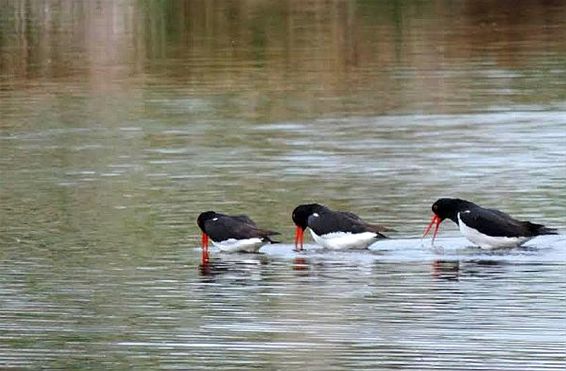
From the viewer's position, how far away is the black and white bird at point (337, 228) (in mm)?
16609

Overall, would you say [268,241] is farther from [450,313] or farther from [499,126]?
[499,126]

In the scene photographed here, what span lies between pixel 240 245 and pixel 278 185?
135 inches

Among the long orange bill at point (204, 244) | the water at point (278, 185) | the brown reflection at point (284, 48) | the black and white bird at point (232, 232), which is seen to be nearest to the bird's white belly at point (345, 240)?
the water at point (278, 185)

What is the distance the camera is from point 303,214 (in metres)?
17.1

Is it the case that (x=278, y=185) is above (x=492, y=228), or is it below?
below

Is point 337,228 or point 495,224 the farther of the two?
point 337,228

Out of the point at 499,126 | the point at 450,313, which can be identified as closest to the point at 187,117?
the point at 499,126

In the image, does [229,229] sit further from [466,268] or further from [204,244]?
[466,268]

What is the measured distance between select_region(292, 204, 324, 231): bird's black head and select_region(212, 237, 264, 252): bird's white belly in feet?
1.45

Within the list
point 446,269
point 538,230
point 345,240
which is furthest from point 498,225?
point 345,240

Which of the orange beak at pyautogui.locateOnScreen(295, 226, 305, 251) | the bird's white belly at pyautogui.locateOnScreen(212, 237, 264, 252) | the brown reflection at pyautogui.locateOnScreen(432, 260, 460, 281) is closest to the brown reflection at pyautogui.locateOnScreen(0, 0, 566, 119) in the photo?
the orange beak at pyautogui.locateOnScreen(295, 226, 305, 251)

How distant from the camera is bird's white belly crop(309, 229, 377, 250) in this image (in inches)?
654

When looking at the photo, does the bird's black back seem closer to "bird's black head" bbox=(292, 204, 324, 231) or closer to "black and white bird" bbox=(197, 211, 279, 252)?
"bird's black head" bbox=(292, 204, 324, 231)

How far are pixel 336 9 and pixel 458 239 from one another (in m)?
27.2
